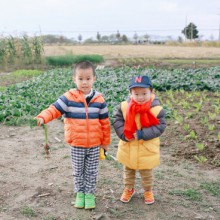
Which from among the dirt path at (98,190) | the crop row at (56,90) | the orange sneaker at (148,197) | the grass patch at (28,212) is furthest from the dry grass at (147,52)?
the grass patch at (28,212)

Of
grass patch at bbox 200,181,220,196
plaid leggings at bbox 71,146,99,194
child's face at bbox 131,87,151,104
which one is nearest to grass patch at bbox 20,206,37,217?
plaid leggings at bbox 71,146,99,194

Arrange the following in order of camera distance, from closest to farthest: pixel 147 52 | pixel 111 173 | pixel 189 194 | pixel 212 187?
pixel 189 194 < pixel 212 187 < pixel 111 173 < pixel 147 52

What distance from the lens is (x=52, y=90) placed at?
11039mm

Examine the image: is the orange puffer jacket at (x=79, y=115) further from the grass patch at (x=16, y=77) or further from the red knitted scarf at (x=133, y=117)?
the grass patch at (x=16, y=77)

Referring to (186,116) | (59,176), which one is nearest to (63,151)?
(59,176)

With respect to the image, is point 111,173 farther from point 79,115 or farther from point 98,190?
point 79,115

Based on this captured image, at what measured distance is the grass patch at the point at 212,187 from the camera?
14.5 feet

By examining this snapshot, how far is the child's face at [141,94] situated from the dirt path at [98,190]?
1.09 m

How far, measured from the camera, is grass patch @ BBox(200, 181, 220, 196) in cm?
443

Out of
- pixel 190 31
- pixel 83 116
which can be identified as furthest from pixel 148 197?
pixel 190 31

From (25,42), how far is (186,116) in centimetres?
1359

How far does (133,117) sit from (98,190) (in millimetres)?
1135

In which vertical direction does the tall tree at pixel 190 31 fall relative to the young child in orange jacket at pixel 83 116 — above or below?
above

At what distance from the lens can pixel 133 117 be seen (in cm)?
371
